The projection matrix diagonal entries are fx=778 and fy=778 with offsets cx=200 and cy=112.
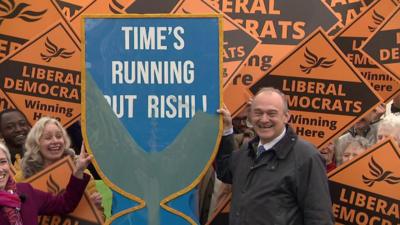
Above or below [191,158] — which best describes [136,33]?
above

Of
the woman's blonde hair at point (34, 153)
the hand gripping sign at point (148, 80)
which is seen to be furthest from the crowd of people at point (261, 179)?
the woman's blonde hair at point (34, 153)

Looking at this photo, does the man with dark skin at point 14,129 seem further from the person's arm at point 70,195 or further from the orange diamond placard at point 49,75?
the person's arm at point 70,195

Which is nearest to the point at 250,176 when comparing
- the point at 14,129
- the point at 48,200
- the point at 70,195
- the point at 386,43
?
the point at 70,195

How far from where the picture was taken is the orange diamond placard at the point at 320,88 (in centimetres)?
543

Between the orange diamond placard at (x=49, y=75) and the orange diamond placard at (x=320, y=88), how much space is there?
1.37 metres

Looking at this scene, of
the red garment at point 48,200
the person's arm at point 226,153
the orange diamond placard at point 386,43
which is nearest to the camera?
the red garment at point 48,200

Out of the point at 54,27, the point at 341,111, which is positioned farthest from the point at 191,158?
the point at 54,27

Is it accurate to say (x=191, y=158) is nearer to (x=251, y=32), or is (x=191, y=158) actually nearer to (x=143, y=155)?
(x=143, y=155)

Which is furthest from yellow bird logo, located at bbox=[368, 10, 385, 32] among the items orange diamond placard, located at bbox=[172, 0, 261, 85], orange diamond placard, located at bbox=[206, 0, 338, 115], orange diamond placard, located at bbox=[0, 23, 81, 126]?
orange diamond placard, located at bbox=[0, 23, 81, 126]

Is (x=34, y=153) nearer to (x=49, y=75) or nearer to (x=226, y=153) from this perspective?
(x=49, y=75)

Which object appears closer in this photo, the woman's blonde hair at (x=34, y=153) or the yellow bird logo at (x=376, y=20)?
the woman's blonde hair at (x=34, y=153)

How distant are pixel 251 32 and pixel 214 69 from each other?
1581 mm

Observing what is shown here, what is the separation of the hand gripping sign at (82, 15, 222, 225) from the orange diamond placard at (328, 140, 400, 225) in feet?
3.27

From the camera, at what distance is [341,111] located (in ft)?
17.9
